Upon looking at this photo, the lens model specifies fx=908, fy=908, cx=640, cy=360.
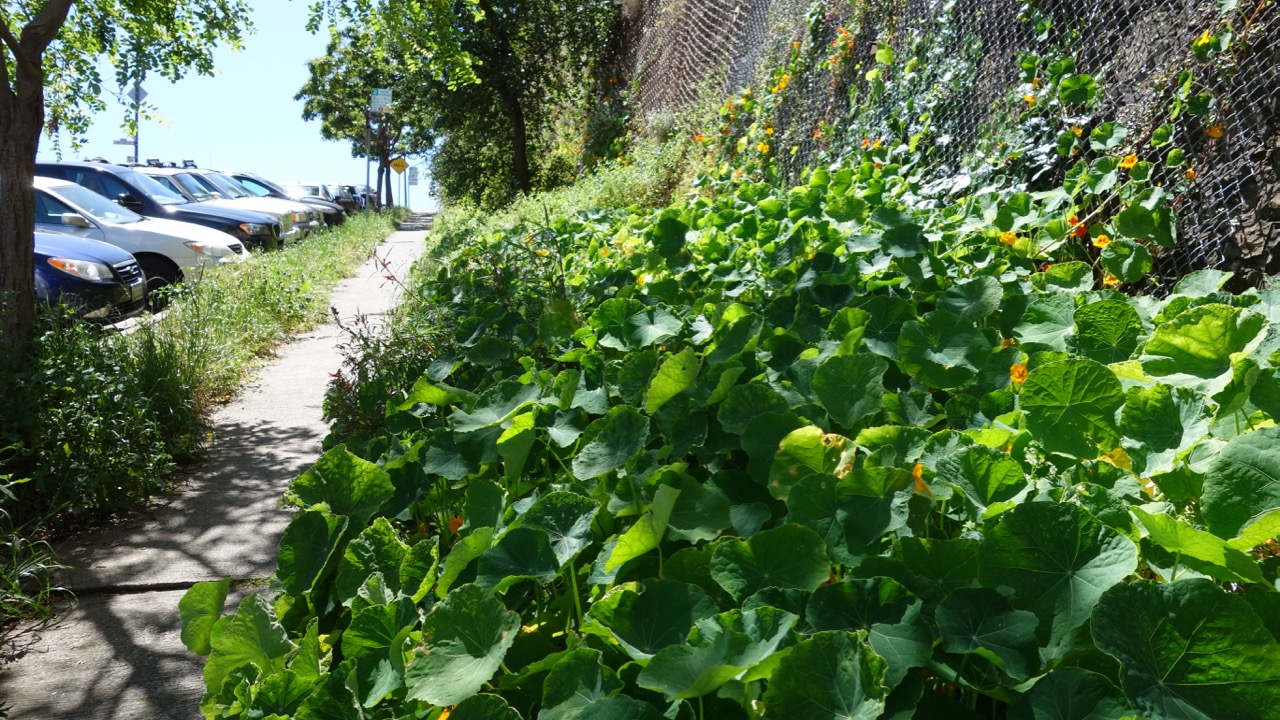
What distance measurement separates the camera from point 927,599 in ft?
3.88

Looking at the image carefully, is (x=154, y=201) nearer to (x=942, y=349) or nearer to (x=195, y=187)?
(x=195, y=187)

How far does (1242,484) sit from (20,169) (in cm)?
533

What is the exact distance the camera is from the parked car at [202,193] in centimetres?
1470

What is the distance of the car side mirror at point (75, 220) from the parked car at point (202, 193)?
403cm

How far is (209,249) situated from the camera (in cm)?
1110

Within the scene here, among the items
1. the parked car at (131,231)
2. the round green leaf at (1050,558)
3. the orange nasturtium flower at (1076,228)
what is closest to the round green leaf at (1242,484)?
the round green leaf at (1050,558)

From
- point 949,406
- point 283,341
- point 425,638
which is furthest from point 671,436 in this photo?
point 283,341

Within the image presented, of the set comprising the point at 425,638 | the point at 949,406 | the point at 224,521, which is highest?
the point at 949,406

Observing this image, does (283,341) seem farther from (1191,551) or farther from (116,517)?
(1191,551)

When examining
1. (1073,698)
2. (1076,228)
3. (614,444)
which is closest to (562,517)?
(614,444)

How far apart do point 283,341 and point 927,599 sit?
27.5ft

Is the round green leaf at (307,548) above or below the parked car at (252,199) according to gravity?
below

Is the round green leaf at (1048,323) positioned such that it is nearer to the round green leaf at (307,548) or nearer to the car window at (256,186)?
the round green leaf at (307,548)

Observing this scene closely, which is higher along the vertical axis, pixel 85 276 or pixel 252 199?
pixel 252 199
